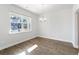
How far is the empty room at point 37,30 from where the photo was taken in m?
1.66

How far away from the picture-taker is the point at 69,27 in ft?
6.00

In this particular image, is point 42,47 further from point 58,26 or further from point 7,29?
point 7,29

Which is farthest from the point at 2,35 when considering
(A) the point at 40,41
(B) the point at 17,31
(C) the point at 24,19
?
(A) the point at 40,41

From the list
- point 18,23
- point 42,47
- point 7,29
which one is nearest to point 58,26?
point 42,47

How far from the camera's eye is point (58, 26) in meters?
1.90

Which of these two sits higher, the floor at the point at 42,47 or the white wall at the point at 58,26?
the white wall at the point at 58,26

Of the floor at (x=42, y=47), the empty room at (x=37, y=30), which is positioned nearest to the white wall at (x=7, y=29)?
the empty room at (x=37, y=30)

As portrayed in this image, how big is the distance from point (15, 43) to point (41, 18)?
85 centimetres

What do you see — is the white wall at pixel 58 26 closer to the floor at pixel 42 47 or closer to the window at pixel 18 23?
the floor at pixel 42 47

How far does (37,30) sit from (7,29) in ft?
2.23

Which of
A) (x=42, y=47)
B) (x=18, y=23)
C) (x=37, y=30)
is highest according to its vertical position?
(x=18, y=23)

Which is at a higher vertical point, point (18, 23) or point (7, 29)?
point (18, 23)

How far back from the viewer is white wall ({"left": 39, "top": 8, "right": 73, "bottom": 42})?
6.01 feet
